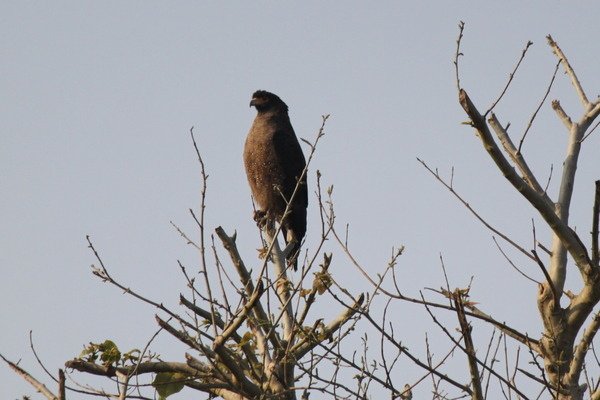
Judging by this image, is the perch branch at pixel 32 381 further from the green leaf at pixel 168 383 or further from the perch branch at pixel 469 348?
the perch branch at pixel 469 348

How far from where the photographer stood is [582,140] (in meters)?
3.82

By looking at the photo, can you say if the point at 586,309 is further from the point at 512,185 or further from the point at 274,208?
the point at 274,208

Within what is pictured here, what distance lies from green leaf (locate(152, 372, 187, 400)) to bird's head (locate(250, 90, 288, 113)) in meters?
5.35

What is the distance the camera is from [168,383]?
408 centimetres

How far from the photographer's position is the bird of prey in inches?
336

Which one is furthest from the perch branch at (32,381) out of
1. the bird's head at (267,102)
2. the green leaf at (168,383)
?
the bird's head at (267,102)

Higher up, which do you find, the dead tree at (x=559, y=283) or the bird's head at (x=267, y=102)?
the bird's head at (x=267, y=102)

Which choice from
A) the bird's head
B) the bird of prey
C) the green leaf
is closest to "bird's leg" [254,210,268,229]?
the bird of prey

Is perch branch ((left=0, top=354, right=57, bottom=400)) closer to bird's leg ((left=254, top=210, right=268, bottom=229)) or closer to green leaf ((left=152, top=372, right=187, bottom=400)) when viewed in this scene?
green leaf ((left=152, top=372, right=187, bottom=400))

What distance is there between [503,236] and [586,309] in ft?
1.44

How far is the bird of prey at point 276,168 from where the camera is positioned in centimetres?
855

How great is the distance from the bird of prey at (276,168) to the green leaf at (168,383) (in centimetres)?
411

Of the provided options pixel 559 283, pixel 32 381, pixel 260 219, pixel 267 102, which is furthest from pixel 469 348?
pixel 267 102

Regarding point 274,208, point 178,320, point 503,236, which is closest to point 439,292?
point 503,236
